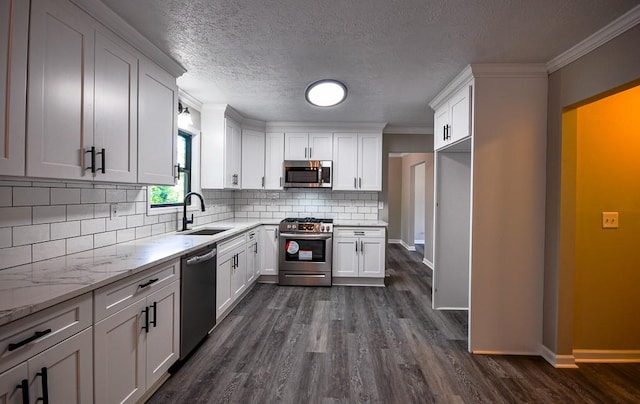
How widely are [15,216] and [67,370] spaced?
887 mm

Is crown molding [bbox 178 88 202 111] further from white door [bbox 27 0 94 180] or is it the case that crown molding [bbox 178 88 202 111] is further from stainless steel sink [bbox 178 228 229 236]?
white door [bbox 27 0 94 180]

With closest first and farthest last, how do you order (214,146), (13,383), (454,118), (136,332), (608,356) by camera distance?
(13,383) → (136,332) → (608,356) → (454,118) → (214,146)

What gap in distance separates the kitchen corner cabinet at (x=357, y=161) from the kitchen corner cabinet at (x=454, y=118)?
1242 mm

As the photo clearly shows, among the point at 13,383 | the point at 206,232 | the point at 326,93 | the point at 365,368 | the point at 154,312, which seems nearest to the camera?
the point at 13,383

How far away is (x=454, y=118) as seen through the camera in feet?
9.37

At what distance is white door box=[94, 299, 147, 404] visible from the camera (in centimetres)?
143

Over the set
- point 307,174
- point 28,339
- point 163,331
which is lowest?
point 163,331

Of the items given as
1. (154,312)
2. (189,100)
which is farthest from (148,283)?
(189,100)

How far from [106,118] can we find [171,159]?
0.74 metres

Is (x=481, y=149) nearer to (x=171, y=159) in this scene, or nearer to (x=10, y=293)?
(x=171, y=159)

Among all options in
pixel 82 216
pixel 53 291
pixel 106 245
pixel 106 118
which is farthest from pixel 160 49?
pixel 53 291

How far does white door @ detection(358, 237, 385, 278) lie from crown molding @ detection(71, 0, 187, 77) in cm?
305

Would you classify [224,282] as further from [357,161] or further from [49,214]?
[357,161]

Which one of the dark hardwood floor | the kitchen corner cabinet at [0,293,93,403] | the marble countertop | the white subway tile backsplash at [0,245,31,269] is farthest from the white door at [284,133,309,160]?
the kitchen corner cabinet at [0,293,93,403]
